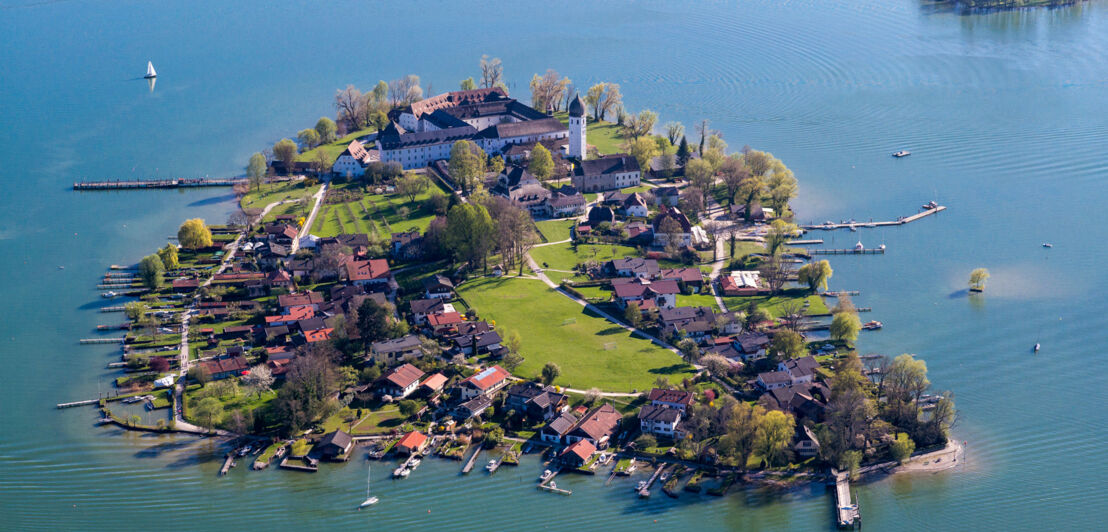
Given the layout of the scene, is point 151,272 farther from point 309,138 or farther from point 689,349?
point 689,349

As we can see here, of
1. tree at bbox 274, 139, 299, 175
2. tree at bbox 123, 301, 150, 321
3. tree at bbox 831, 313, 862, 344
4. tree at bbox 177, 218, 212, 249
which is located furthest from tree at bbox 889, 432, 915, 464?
tree at bbox 274, 139, 299, 175

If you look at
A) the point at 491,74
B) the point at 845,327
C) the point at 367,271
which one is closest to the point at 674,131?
the point at 491,74

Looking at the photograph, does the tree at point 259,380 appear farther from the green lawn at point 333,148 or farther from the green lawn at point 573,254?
the green lawn at point 333,148

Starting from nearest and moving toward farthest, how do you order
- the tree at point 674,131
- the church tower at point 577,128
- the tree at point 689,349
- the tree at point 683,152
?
1. the tree at point 689,349
2. the tree at point 683,152
3. the church tower at point 577,128
4. the tree at point 674,131

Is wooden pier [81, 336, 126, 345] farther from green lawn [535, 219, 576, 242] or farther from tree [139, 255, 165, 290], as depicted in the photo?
green lawn [535, 219, 576, 242]

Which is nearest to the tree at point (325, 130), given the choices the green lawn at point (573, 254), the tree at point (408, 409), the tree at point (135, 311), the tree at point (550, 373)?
the green lawn at point (573, 254)

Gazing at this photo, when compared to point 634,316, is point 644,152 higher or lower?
higher
